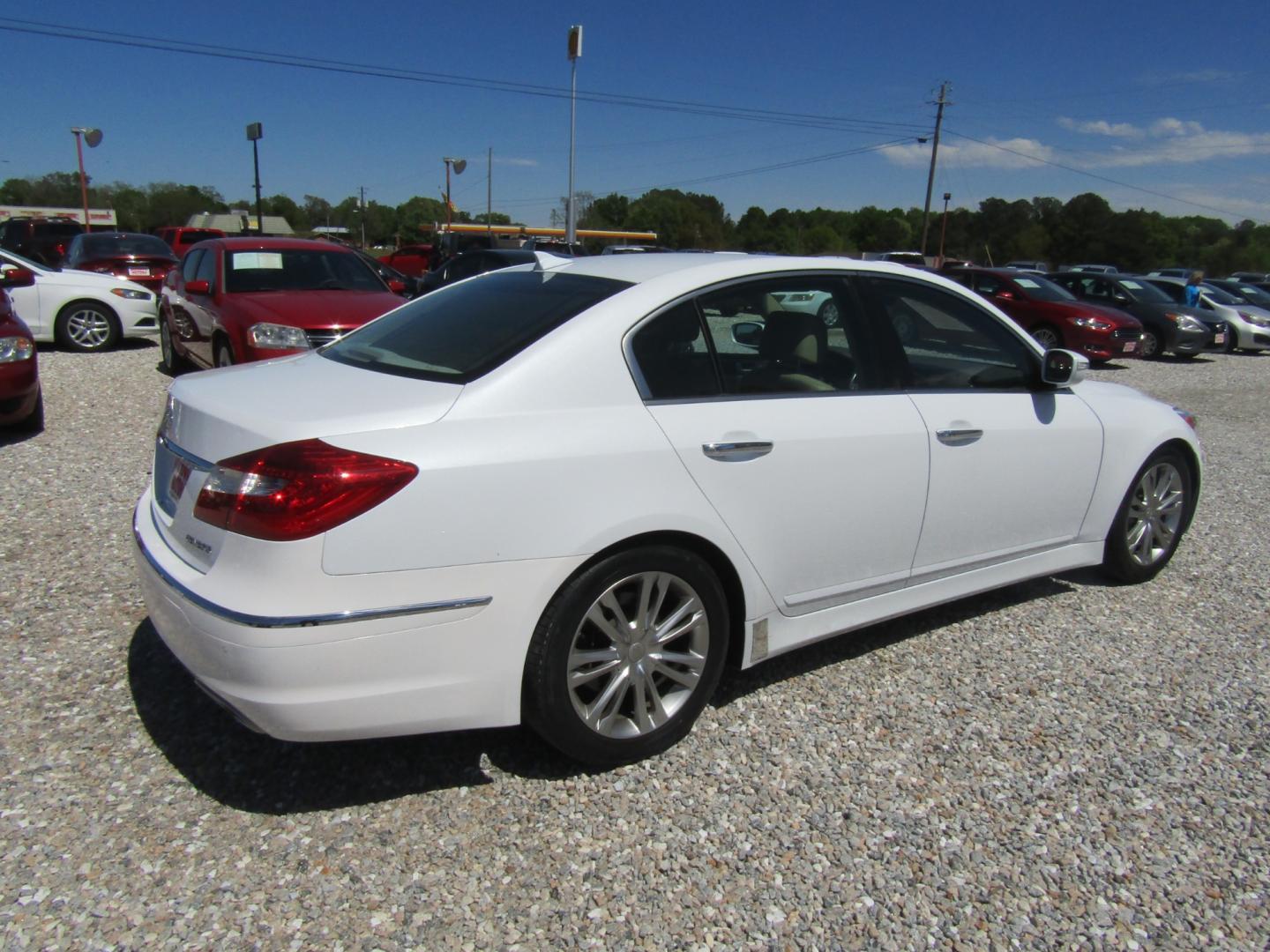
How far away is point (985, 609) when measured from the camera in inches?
177

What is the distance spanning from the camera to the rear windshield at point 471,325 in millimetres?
2914

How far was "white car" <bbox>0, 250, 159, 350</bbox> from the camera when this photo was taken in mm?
11875

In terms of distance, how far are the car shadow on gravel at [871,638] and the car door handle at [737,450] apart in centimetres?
102

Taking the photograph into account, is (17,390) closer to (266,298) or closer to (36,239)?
(266,298)

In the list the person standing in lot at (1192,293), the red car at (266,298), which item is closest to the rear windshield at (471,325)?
the red car at (266,298)

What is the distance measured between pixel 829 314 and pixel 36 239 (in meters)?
26.1

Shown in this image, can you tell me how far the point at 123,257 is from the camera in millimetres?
16391

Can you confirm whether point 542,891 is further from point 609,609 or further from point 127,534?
point 127,534

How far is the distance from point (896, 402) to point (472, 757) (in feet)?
6.52

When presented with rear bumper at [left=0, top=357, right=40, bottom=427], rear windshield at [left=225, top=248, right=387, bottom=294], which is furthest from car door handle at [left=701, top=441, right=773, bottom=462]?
rear windshield at [left=225, top=248, right=387, bottom=294]

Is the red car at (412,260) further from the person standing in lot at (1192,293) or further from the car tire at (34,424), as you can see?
the car tire at (34,424)

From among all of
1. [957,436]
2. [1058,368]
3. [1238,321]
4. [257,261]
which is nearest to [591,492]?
[957,436]

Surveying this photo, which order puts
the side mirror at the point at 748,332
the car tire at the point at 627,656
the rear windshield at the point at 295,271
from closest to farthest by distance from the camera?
the car tire at the point at 627,656 < the side mirror at the point at 748,332 < the rear windshield at the point at 295,271

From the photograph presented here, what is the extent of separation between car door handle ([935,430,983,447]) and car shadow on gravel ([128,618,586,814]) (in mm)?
1823
